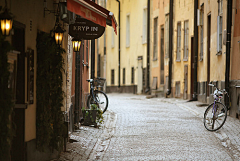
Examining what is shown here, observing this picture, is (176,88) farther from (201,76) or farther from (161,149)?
(161,149)

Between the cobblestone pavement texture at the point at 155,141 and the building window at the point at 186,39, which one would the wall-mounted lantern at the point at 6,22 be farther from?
the building window at the point at 186,39

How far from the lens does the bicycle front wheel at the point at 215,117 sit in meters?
11.4

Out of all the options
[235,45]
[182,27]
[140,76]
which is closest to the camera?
[235,45]

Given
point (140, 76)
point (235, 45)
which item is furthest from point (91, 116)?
point (140, 76)

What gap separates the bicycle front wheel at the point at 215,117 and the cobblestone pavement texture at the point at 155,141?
6.9 inches

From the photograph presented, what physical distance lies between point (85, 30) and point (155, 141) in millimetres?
2870

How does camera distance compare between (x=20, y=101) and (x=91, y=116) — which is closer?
(x=20, y=101)

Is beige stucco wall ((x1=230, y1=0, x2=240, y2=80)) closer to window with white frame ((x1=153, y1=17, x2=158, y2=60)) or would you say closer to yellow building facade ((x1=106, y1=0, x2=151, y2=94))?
window with white frame ((x1=153, y1=17, x2=158, y2=60))

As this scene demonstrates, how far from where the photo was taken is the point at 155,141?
985cm

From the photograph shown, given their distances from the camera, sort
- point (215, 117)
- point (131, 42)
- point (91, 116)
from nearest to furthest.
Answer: point (215, 117), point (91, 116), point (131, 42)

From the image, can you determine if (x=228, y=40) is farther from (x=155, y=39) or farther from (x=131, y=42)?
(x=131, y=42)

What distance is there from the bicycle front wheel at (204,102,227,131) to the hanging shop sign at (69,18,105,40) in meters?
3.36

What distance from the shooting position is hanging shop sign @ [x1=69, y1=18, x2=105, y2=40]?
34.4 feet

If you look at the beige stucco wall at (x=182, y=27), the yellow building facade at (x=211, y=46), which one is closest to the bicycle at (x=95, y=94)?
the yellow building facade at (x=211, y=46)
